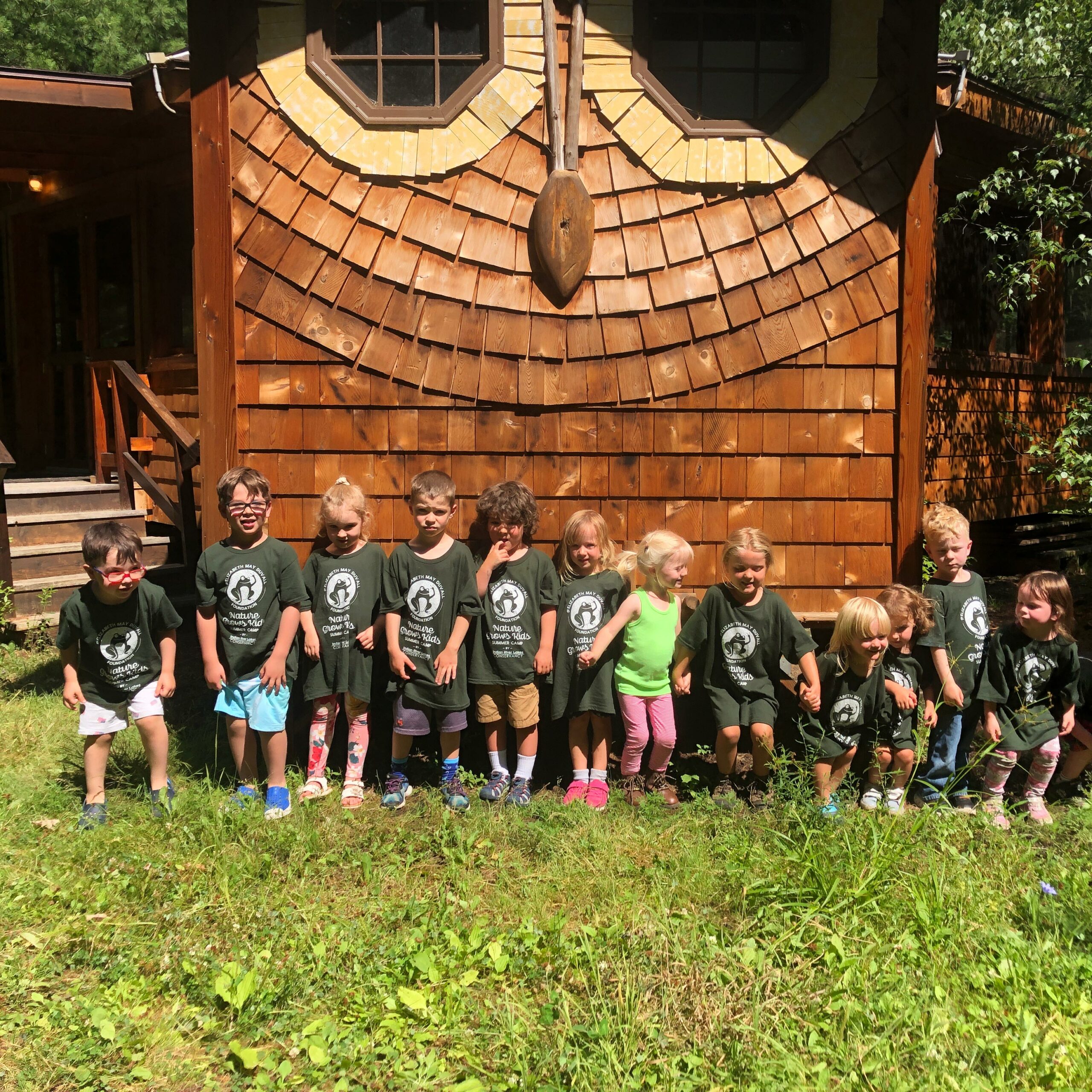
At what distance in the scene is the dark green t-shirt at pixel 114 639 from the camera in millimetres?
3857

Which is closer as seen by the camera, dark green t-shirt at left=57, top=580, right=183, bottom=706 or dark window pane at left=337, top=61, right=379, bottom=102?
dark green t-shirt at left=57, top=580, right=183, bottom=706

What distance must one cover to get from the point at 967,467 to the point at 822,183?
4067 mm

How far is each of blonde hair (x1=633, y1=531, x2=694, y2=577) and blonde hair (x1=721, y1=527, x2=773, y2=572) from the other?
0.16 metres

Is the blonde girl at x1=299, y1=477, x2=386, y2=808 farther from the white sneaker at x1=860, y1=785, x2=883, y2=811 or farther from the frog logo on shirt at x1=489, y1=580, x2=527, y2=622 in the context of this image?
the white sneaker at x1=860, y1=785, x2=883, y2=811

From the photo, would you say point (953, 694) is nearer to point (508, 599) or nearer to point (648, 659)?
point (648, 659)

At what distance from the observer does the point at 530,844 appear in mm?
3781

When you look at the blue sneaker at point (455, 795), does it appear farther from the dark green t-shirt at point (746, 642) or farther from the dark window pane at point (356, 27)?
the dark window pane at point (356, 27)

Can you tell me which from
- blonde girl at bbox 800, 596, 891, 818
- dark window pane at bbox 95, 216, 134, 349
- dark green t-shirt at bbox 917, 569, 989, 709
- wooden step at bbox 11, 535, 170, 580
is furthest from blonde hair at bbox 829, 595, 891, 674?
dark window pane at bbox 95, 216, 134, 349

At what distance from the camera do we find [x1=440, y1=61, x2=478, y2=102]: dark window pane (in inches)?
183

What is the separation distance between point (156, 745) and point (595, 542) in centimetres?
201

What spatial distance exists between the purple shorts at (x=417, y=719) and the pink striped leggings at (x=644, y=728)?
27.6 inches

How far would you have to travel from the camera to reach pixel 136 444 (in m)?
7.81

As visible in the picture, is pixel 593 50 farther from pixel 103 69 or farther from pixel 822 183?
pixel 103 69

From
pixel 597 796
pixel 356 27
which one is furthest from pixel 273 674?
pixel 356 27
